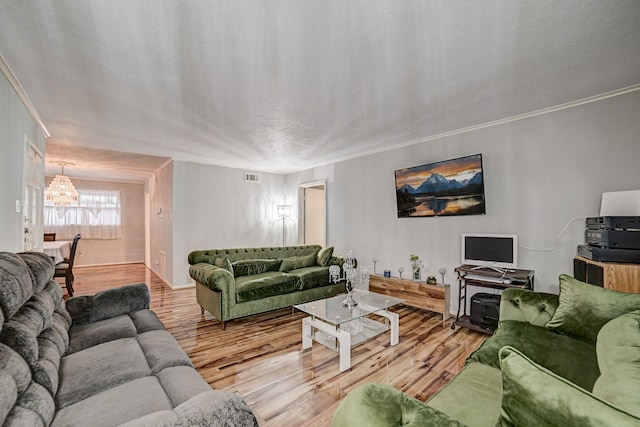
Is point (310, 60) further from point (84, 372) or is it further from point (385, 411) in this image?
point (84, 372)

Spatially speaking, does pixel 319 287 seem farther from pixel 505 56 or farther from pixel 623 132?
pixel 623 132

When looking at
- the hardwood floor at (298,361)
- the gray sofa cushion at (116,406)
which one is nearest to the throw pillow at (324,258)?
the hardwood floor at (298,361)

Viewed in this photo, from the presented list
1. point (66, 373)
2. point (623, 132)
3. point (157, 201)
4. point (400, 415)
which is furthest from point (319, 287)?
Result: point (157, 201)

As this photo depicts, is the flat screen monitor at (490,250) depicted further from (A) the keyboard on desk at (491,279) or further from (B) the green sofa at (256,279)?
(B) the green sofa at (256,279)

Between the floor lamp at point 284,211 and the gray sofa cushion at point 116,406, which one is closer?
the gray sofa cushion at point 116,406

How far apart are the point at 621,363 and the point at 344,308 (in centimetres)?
216

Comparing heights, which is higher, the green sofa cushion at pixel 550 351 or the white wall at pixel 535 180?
the white wall at pixel 535 180

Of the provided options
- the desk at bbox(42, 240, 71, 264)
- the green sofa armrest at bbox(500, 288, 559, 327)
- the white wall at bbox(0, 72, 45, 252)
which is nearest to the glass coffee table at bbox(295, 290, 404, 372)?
the green sofa armrest at bbox(500, 288, 559, 327)

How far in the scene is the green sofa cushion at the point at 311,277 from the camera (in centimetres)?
416

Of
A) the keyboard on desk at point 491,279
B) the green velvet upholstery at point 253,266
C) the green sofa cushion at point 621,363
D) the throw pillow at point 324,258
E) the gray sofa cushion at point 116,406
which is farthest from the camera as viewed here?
the throw pillow at point 324,258

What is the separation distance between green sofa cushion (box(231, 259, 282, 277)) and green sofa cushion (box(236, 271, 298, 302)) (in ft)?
0.33

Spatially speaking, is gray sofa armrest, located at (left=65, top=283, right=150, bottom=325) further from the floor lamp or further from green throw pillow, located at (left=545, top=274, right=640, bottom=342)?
the floor lamp

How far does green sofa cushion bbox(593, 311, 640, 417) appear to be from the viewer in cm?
82

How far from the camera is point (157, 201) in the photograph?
21.9 feet
